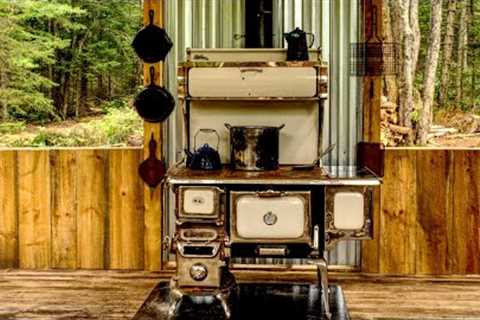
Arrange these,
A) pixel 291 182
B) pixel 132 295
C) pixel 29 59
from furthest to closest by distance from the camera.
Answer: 1. pixel 29 59
2. pixel 132 295
3. pixel 291 182

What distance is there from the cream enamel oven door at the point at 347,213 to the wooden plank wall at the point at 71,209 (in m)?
1.72

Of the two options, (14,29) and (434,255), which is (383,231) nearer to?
(434,255)

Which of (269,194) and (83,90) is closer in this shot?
(269,194)

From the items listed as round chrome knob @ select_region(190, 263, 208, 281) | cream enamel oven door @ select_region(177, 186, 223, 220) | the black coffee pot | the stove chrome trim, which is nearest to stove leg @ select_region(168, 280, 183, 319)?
round chrome knob @ select_region(190, 263, 208, 281)

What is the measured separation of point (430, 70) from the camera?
16.8 ft

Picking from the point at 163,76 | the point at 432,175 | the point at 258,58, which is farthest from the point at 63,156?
the point at 432,175

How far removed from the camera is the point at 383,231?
14.1ft

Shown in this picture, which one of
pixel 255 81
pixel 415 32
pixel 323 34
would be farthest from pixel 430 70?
pixel 255 81

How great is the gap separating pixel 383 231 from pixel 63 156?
2.36 meters

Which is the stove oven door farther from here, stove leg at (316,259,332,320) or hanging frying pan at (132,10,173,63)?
hanging frying pan at (132,10,173,63)

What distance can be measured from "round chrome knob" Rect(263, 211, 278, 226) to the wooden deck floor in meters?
Result: 0.79

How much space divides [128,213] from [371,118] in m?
1.87

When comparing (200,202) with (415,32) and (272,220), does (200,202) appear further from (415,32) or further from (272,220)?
(415,32)

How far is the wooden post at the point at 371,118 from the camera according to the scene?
4203 millimetres
